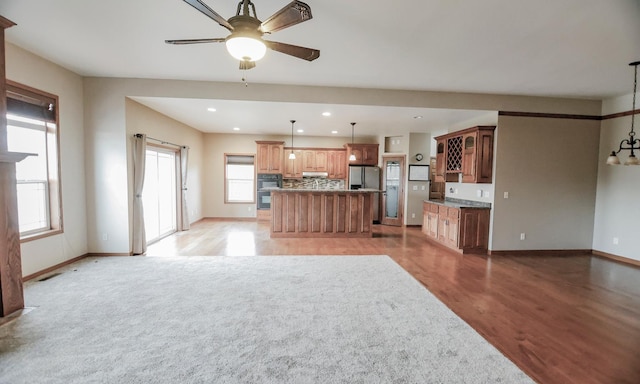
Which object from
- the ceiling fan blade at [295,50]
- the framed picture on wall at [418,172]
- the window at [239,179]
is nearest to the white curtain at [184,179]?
the window at [239,179]

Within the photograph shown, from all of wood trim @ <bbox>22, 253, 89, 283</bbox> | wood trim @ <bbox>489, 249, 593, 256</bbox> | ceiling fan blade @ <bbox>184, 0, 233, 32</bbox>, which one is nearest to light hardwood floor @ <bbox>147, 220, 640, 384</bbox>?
wood trim @ <bbox>489, 249, 593, 256</bbox>

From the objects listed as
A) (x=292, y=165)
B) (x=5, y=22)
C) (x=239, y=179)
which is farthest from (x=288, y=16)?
(x=239, y=179)

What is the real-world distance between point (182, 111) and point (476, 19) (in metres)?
4.98

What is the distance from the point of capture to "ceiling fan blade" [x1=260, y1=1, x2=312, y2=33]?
1.71m

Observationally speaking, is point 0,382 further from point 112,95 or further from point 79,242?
point 112,95

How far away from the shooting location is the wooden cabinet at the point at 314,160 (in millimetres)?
8148

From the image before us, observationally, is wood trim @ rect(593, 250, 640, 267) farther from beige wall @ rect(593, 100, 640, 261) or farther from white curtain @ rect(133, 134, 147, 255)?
white curtain @ rect(133, 134, 147, 255)

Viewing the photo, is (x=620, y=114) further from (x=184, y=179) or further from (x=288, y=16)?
(x=184, y=179)

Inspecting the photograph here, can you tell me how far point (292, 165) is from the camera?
8102 millimetres

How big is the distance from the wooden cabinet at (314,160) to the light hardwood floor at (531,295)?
296 cm

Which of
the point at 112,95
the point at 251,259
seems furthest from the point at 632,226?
the point at 112,95

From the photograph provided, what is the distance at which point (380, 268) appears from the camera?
3965mm

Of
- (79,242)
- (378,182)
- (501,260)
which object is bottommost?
(501,260)

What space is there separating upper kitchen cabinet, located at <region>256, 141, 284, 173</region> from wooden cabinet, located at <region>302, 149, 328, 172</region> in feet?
2.45
